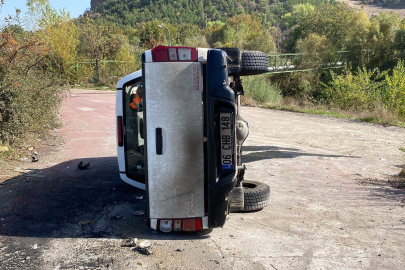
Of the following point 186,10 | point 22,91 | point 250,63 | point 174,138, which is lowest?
point 174,138

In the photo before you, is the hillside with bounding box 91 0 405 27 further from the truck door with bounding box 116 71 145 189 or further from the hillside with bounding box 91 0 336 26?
the truck door with bounding box 116 71 145 189

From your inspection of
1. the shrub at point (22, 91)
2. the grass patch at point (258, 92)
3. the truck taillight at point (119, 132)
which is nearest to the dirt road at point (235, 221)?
the truck taillight at point (119, 132)

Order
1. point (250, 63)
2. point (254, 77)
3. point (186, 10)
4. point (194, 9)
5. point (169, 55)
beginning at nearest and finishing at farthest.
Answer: point (169, 55) < point (250, 63) < point (254, 77) < point (186, 10) < point (194, 9)

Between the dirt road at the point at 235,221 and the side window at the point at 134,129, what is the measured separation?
576 millimetres

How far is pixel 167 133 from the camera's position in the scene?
429cm

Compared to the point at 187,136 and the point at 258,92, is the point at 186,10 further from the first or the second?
the point at 187,136

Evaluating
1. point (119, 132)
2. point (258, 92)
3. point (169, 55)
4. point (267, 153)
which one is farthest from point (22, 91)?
point (258, 92)

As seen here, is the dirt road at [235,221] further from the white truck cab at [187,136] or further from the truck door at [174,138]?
the truck door at [174,138]

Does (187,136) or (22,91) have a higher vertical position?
(22,91)

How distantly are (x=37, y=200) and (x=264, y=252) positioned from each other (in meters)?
3.86

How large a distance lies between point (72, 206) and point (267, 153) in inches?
219

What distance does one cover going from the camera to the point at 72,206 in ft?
19.2

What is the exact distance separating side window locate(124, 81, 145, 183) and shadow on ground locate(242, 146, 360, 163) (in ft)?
11.6

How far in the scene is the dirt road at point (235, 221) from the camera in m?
4.15
